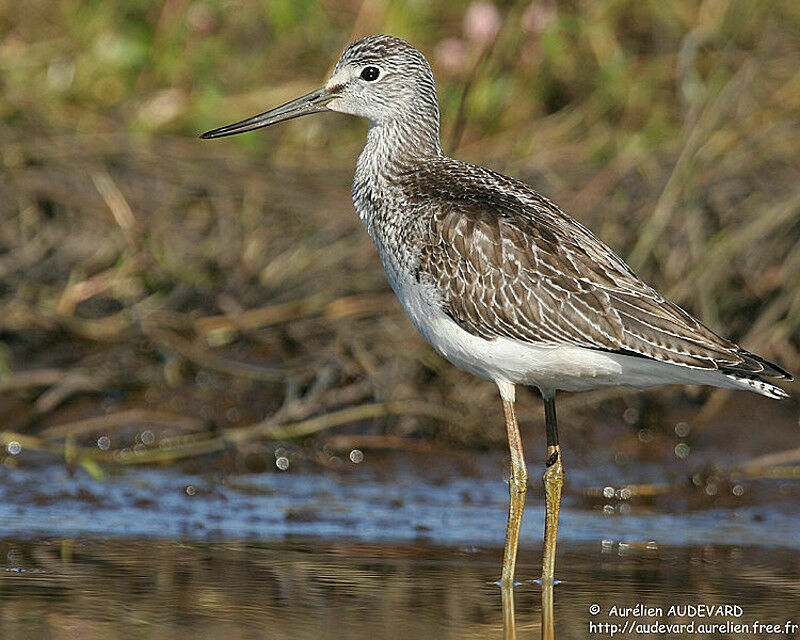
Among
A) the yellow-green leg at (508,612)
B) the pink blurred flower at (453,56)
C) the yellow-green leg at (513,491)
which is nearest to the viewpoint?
the yellow-green leg at (508,612)

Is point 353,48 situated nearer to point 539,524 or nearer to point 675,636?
point 539,524

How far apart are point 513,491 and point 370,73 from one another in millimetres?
1923

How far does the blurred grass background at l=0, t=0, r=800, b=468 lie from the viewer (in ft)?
26.3

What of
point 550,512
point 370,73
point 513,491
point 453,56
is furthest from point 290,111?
point 453,56

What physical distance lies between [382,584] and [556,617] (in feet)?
2.14

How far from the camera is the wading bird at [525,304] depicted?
224 inches

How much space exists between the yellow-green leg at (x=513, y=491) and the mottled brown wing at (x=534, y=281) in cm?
31

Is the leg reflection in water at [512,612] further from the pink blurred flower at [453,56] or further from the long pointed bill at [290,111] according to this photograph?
the pink blurred flower at [453,56]

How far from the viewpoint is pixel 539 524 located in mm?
6812

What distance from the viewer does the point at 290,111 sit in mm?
6840

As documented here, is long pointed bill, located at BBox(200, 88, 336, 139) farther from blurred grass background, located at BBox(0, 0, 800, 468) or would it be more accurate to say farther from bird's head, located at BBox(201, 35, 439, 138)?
blurred grass background, located at BBox(0, 0, 800, 468)

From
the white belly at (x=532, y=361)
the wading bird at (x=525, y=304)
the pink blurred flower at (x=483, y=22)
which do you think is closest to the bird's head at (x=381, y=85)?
the wading bird at (x=525, y=304)

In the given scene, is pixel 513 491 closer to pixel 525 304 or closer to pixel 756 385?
pixel 525 304

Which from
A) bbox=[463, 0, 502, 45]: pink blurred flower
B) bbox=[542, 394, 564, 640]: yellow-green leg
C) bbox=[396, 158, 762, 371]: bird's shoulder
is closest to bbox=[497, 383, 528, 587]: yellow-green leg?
bbox=[542, 394, 564, 640]: yellow-green leg
